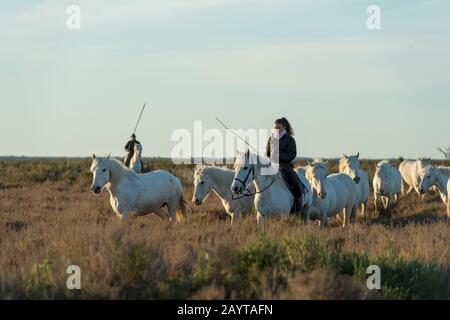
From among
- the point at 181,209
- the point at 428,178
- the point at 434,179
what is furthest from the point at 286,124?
the point at 434,179

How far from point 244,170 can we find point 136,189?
3019mm

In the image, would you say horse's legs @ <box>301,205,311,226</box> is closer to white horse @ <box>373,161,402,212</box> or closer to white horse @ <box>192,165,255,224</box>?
white horse @ <box>192,165,255,224</box>

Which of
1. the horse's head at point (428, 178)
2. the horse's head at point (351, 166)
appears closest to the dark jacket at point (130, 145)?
the horse's head at point (351, 166)

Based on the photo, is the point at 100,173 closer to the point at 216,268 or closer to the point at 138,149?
the point at 216,268

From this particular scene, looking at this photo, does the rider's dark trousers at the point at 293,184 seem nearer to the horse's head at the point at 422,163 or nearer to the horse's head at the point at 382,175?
the horse's head at the point at 382,175

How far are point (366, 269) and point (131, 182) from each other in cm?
750

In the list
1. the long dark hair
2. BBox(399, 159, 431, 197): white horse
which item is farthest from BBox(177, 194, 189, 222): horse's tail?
BBox(399, 159, 431, 197): white horse

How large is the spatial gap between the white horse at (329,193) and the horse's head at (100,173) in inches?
180

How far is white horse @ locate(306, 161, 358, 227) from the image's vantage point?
14295mm

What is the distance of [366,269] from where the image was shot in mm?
7914

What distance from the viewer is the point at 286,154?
545 inches

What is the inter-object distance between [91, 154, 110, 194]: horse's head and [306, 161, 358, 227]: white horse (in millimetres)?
4584
